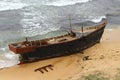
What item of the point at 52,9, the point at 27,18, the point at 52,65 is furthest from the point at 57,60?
the point at 52,9

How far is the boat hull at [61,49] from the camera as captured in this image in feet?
69.5

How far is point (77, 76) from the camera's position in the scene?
707 inches

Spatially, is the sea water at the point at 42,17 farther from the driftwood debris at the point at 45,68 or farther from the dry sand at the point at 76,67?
the driftwood debris at the point at 45,68

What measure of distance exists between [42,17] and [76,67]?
13.0 m

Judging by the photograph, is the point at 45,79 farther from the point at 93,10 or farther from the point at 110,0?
the point at 110,0

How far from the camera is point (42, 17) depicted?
106 feet

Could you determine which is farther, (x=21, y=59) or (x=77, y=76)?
(x=21, y=59)

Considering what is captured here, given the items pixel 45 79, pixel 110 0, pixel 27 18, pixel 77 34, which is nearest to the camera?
pixel 45 79

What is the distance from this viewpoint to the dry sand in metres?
18.4

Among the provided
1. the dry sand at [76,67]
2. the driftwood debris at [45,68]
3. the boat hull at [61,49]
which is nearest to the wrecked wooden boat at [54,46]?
the boat hull at [61,49]

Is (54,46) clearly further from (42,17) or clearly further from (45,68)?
(42,17)

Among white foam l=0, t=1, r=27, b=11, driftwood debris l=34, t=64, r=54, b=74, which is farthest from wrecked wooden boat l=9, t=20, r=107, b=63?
white foam l=0, t=1, r=27, b=11

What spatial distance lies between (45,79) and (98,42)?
675cm

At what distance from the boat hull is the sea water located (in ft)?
3.57
